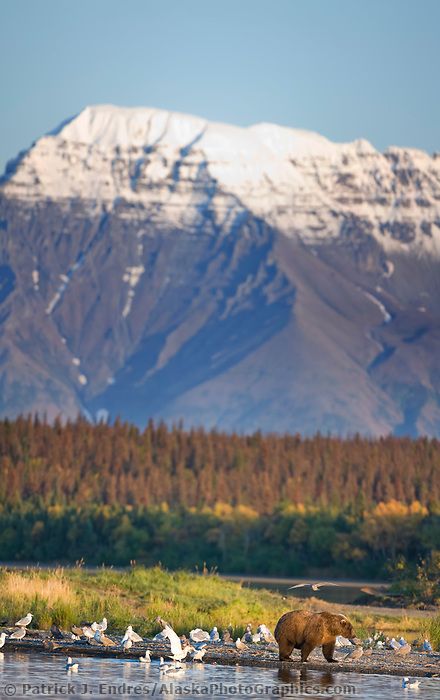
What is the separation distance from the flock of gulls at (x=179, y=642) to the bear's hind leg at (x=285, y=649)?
1.32 m

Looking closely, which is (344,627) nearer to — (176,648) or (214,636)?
(176,648)

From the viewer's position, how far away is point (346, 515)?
115 meters

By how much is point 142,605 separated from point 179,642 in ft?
38.2

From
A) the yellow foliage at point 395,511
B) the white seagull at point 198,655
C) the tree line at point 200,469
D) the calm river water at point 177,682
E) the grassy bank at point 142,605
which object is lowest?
the calm river water at point 177,682

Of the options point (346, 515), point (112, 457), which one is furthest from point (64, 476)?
point (346, 515)

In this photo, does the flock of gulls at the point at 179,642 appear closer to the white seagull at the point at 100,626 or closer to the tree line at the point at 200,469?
the white seagull at the point at 100,626

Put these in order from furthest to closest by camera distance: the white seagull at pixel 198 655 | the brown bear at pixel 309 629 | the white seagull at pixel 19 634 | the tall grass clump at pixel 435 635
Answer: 1. the tall grass clump at pixel 435 635
2. the white seagull at pixel 19 634
3. the white seagull at pixel 198 655
4. the brown bear at pixel 309 629

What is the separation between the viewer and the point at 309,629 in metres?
38.8

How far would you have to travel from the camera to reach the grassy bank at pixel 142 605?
46.1 metres

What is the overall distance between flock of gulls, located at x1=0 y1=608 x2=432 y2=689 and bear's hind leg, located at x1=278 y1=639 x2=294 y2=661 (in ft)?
4.32

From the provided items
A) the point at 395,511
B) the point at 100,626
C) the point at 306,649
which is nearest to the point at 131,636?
the point at 100,626

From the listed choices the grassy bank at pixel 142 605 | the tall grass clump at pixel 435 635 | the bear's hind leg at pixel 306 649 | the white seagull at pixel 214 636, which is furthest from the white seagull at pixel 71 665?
the tall grass clump at pixel 435 635

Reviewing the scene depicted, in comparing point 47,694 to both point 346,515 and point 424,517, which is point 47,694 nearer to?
point 424,517

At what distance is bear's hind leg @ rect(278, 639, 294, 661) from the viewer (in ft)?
129
